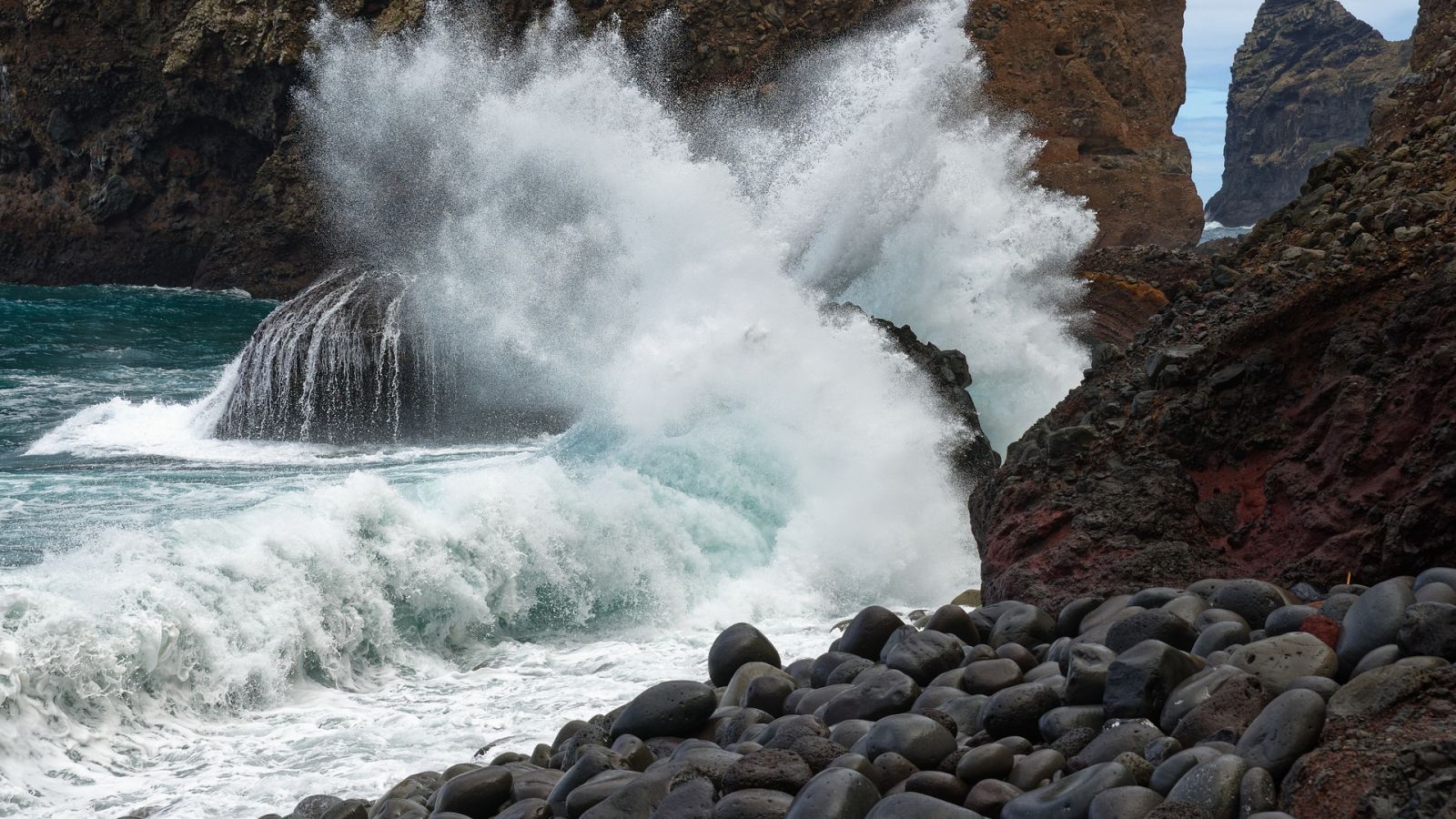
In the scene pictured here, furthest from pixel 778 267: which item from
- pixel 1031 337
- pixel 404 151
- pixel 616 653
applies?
pixel 404 151

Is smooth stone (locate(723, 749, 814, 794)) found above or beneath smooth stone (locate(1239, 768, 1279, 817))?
beneath

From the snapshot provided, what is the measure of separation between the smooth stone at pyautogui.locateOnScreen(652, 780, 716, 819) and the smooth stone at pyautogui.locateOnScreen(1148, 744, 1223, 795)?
1250 millimetres

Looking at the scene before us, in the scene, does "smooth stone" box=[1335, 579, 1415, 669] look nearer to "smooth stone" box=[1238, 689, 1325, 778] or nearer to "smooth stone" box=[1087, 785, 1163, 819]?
"smooth stone" box=[1238, 689, 1325, 778]

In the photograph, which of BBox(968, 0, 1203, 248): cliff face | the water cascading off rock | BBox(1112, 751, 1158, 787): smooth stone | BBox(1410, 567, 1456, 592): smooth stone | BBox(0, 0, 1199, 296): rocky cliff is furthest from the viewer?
BBox(0, 0, 1199, 296): rocky cliff

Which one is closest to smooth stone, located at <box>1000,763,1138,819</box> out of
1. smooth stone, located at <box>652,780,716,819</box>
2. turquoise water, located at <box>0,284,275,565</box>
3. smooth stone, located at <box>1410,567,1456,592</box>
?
smooth stone, located at <box>652,780,716,819</box>

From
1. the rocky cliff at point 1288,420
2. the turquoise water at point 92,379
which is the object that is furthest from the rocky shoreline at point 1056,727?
the turquoise water at point 92,379

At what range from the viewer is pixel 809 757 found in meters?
4.02

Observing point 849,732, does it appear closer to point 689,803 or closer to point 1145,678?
Result: point 689,803

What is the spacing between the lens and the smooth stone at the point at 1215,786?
9.98 ft

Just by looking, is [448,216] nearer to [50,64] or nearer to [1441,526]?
[1441,526]

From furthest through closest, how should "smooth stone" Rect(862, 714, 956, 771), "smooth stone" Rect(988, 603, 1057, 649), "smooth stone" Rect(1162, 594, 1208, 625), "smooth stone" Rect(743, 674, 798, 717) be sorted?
"smooth stone" Rect(988, 603, 1057, 649)
"smooth stone" Rect(743, 674, 798, 717)
"smooth stone" Rect(1162, 594, 1208, 625)
"smooth stone" Rect(862, 714, 956, 771)

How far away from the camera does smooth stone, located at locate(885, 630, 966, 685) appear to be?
4.89m

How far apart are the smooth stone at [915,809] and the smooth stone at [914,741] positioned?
0.41m

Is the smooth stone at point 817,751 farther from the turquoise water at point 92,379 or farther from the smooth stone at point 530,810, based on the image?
the turquoise water at point 92,379
